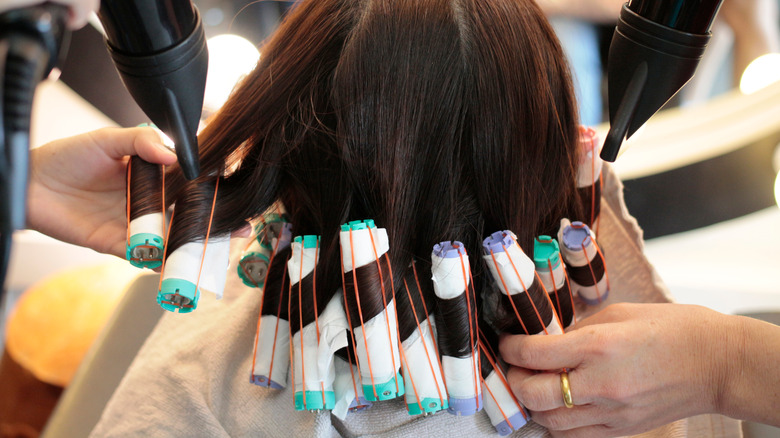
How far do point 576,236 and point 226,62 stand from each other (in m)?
0.90

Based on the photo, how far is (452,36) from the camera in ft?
1.94

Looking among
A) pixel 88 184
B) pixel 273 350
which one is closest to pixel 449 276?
pixel 273 350

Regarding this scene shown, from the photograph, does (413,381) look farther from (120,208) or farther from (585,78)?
(585,78)

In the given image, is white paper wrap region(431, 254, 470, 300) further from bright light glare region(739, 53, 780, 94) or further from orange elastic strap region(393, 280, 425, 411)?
bright light glare region(739, 53, 780, 94)

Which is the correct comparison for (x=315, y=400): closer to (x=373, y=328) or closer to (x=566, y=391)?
(x=373, y=328)

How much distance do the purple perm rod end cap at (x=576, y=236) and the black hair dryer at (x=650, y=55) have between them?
0.19 m

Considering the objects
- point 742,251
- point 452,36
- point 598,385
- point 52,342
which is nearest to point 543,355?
point 598,385

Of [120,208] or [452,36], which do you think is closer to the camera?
[452,36]

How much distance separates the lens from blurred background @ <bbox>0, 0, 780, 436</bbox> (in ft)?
6.03

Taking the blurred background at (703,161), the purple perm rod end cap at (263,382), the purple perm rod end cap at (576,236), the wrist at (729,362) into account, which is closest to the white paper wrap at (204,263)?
the purple perm rod end cap at (263,382)

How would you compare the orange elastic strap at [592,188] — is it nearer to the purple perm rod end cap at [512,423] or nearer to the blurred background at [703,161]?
the purple perm rod end cap at [512,423]

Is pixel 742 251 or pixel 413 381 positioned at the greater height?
pixel 413 381

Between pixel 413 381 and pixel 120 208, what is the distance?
18.7 inches

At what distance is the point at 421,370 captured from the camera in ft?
2.00
